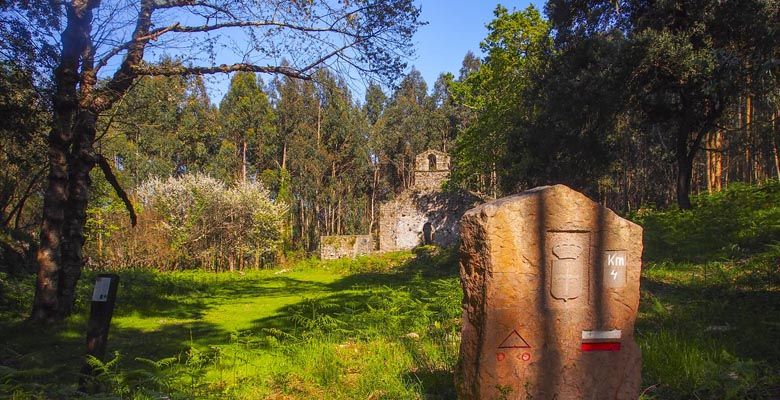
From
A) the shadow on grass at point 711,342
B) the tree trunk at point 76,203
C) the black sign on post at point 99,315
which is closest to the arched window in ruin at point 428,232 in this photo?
the shadow on grass at point 711,342

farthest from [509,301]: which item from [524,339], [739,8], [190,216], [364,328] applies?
[190,216]

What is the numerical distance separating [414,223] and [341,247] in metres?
4.11

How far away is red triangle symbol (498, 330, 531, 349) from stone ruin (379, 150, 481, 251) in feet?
80.1

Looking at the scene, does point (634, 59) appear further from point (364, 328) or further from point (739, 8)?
point (364, 328)

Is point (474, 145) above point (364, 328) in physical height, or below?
above

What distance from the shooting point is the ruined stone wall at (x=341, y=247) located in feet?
93.8

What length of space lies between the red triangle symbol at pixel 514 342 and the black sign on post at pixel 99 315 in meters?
2.92

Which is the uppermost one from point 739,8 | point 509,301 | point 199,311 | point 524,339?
point 739,8

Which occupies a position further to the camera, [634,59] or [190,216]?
[190,216]

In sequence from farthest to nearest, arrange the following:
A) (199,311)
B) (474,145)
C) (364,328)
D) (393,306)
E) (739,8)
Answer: (474,145)
(739,8)
(199,311)
(393,306)
(364,328)

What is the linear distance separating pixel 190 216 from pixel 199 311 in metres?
15.4

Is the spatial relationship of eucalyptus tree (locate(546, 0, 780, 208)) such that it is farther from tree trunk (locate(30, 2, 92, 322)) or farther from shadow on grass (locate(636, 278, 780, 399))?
tree trunk (locate(30, 2, 92, 322))

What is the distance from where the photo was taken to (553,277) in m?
3.45

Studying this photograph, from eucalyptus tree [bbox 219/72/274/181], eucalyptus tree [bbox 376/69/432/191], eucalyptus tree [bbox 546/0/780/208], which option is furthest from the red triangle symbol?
eucalyptus tree [bbox 376/69/432/191]
